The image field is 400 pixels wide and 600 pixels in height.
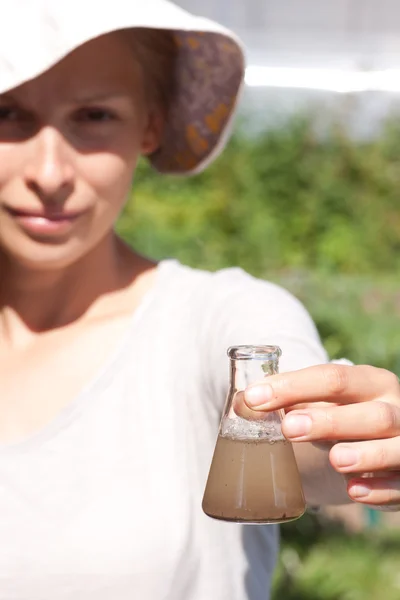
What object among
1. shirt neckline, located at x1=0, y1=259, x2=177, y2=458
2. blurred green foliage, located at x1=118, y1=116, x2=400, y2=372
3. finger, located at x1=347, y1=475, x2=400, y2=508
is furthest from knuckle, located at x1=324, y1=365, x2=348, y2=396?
blurred green foliage, located at x1=118, y1=116, x2=400, y2=372

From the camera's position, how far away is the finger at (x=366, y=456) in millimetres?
980

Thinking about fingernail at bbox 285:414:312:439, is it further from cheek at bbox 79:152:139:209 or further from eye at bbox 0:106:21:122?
eye at bbox 0:106:21:122

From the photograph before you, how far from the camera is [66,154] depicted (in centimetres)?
149

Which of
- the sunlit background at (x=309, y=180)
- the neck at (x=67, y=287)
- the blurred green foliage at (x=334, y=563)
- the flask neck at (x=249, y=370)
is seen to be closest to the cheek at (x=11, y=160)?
the neck at (x=67, y=287)

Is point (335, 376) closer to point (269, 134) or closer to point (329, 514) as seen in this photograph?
point (329, 514)

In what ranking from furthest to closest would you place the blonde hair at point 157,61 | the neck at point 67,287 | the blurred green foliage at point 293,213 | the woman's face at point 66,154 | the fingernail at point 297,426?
the blurred green foliage at point 293,213 → the neck at point 67,287 → the blonde hair at point 157,61 → the woman's face at point 66,154 → the fingernail at point 297,426

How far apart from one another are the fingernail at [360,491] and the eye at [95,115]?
2.73 ft

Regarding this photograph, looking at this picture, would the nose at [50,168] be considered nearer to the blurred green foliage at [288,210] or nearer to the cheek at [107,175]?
the cheek at [107,175]

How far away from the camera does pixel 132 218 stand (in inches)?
202

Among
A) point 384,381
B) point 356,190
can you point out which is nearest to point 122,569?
point 384,381

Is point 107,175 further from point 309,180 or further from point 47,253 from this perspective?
point 309,180

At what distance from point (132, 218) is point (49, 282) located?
3400mm

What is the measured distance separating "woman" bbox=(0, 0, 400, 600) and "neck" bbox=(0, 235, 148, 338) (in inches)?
0.6

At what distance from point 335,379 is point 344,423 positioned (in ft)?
0.17
